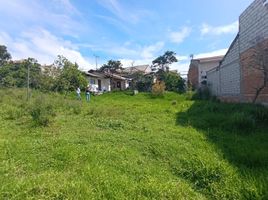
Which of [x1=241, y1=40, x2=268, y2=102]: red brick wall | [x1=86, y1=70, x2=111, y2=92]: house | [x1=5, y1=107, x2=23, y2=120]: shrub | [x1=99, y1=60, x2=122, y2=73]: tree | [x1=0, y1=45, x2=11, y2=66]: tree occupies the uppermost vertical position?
[x1=0, y1=45, x2=11, y2=66]: tree

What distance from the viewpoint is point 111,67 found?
37.2 m

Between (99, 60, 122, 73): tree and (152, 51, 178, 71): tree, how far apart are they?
4.79 metres

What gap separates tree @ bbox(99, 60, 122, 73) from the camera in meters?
36.5

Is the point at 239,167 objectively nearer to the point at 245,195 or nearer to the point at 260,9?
the point at 245,195

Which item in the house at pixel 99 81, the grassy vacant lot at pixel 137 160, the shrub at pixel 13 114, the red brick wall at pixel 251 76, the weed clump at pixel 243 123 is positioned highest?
the house at pixel 99 81

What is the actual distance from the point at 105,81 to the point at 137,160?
3425cm

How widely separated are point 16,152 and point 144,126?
3.77 metres

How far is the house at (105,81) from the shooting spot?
3522cm

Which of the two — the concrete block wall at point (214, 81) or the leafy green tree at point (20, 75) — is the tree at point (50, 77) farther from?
the concrete block wall at point (214, 81)

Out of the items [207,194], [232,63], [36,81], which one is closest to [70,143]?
[207,194]

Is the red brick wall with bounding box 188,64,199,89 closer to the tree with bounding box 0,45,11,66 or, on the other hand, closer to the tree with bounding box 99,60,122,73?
the tree with bounding box 99,60,122,73

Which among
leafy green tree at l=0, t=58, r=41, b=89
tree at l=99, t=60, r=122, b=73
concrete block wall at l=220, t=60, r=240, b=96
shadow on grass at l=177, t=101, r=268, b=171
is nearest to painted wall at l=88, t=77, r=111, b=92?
tree at l=99, t=60, r=122, b=73

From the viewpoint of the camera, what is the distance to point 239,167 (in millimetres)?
4598

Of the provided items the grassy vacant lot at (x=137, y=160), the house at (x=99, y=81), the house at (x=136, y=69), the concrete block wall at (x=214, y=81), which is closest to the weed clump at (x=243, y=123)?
the grassy vacant lot at (x=137, y=160)
